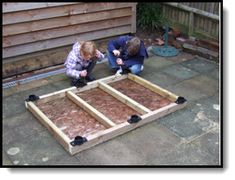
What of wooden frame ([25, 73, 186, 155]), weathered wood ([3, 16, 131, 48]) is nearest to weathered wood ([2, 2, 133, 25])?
weathered wood ([3, 16, 131, 48])

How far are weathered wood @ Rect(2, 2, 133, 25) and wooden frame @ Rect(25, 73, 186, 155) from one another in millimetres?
1208

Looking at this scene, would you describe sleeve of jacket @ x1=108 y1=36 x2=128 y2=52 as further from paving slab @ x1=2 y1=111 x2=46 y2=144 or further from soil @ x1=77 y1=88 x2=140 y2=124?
paving slab @ x1=2 y1=111 x2=46 y2=144

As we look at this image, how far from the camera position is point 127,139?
3.63m

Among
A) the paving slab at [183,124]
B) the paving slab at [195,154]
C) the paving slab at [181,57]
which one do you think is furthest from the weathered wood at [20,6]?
the paving slab at [195,154]

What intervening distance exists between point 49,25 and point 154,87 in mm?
1783

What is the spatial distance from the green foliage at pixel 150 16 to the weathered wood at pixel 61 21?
0.69 m

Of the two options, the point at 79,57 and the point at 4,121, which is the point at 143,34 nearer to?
the point at 79,57

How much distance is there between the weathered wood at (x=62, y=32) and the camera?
486cm

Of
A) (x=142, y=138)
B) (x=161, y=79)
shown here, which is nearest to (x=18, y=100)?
(x=142, y=138)

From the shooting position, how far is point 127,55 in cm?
484

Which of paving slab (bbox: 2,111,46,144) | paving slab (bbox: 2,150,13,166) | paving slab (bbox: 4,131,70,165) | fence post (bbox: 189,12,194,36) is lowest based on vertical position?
paving slab (bbox: 2,150,13,166)

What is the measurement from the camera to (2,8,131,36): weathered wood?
4.79 m

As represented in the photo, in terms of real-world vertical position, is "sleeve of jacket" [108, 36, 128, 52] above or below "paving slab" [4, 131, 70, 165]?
above

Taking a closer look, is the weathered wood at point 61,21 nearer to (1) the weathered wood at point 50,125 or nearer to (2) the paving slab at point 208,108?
(1) the weathered wood at point 50,125
